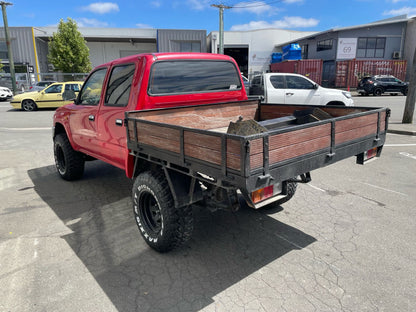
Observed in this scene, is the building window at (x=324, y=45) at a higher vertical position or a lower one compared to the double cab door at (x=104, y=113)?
higher

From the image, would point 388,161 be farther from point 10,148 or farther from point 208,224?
point 10,148

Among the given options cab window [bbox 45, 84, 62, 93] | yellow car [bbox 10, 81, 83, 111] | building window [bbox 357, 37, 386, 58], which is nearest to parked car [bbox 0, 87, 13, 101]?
yellow car [bbox 10, 81, 83, 111]

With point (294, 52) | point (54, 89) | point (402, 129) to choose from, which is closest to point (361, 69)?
point (294, 52)

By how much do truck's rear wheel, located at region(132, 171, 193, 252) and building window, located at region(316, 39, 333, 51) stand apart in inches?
1325

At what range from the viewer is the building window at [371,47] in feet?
103

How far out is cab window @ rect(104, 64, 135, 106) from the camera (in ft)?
12.1

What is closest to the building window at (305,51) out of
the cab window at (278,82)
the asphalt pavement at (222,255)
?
the cab window at (278,82)

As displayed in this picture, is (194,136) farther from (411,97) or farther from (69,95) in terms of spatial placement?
(411,97)

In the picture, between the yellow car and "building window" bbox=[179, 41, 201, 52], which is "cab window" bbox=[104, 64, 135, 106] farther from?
"building window" bbox=[179, 41, 201, 52]

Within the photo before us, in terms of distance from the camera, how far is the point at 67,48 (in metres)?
31.8

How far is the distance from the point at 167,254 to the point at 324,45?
3519 cm

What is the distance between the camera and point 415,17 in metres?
29.7

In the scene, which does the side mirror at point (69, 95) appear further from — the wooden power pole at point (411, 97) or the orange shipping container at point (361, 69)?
the orange shipping container at point (361, 69)

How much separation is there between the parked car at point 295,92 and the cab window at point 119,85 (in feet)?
23.4
